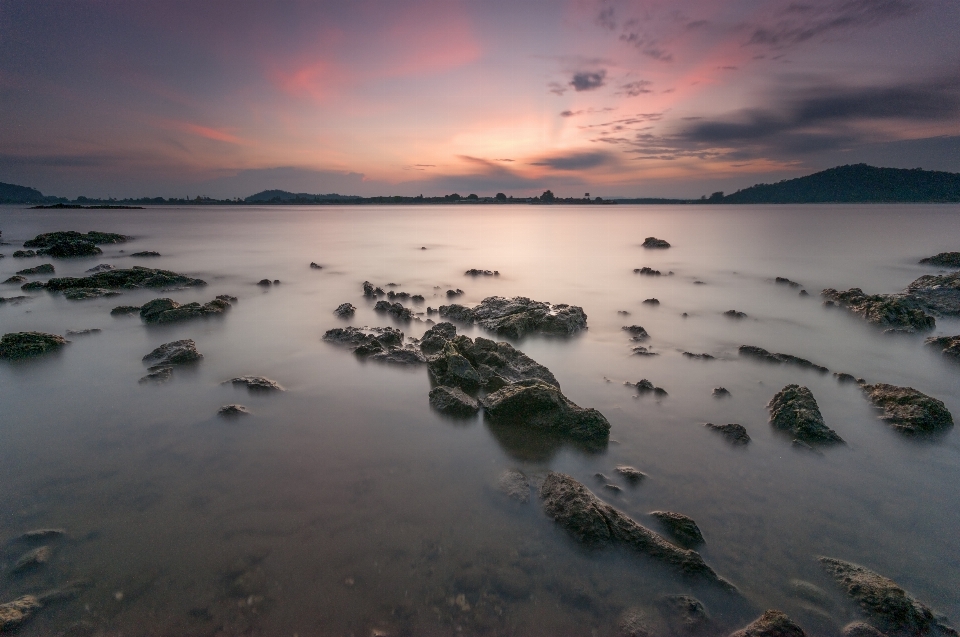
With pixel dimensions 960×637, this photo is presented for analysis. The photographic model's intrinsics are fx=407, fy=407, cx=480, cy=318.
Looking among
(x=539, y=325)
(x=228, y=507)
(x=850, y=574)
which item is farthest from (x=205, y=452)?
(x=539, y=325)

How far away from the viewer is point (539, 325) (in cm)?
1091

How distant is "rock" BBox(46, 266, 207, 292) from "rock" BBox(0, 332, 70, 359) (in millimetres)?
8031

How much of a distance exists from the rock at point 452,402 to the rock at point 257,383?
2.82 meters

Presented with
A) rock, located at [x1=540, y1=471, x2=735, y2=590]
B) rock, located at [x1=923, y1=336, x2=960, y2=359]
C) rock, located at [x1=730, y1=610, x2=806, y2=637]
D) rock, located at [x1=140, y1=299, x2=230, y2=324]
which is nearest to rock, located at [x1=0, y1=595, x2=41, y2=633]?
rock, located at [x1=540, y1=471, x2=735, y2=590]

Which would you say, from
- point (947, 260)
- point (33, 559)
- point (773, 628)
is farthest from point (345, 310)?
point (947, 260)

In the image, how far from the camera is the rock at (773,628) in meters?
3.07

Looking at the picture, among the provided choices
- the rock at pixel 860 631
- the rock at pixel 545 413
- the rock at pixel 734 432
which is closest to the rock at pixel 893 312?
the rock at pixel 734 432

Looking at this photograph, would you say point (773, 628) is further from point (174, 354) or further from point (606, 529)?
point (174, 354)

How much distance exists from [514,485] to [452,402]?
6.71ft

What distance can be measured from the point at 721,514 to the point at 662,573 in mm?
1195

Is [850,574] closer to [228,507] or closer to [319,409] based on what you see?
[228,507]

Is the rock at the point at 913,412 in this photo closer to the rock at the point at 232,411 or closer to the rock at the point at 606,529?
the rock at the point at 606,529

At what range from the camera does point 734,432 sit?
5812mm

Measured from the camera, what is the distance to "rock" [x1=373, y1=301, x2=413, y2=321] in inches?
476
